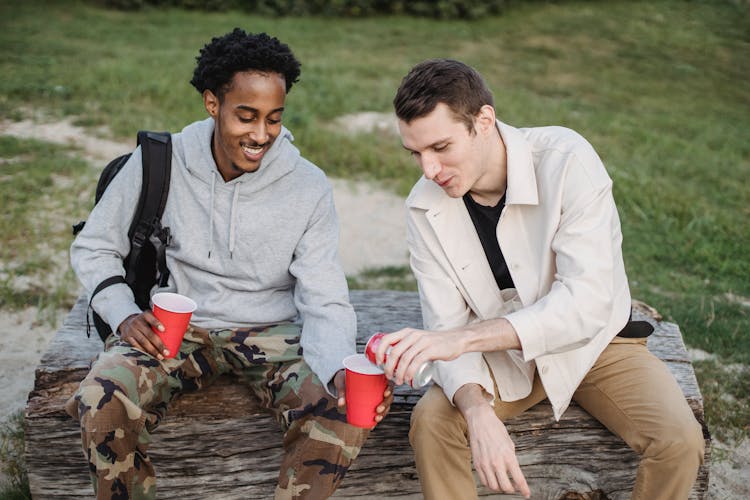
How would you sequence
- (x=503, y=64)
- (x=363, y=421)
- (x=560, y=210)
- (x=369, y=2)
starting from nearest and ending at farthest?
(x=363, y=421) < (x=560, y=210) < (x=503, y=64) < (x=369, y=2)

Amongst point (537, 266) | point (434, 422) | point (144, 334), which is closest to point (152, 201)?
point (144, 334)

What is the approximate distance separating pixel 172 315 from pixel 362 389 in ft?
2.27

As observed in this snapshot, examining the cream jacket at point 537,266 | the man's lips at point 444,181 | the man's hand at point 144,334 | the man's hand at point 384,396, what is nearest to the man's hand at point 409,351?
the man's hand at point 384,396

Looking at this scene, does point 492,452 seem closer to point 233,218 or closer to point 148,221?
point 233,218

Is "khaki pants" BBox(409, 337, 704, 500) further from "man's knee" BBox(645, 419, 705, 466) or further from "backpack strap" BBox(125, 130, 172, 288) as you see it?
"backpack strap" BBox(125, 130, 172, 288)

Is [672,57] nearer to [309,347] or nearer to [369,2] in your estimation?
[369,2]

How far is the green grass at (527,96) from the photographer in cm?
618

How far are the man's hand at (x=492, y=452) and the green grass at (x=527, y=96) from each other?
7.90 feet

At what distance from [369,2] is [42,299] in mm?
11446

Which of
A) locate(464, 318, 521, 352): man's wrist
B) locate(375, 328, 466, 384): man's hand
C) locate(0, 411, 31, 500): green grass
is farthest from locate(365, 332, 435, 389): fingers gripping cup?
locate(0, 411, 31, 500): green grass

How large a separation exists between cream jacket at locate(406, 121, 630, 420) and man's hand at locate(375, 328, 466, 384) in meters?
0.28

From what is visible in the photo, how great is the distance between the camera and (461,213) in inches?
125

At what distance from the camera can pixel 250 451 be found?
3242mm

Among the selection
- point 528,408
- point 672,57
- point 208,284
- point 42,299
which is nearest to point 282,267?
point 208,284
